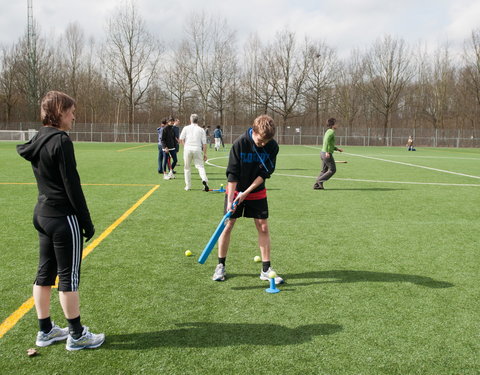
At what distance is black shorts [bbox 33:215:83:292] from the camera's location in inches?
119

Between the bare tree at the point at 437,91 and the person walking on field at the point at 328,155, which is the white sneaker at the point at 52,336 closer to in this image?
the person walking on field at the point at 328,155

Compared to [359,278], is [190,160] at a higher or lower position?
higher

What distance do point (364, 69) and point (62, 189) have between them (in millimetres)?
68061

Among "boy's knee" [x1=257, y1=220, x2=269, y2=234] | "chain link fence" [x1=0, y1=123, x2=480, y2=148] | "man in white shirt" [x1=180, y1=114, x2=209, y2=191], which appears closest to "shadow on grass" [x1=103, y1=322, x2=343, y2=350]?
"boy's knee" [x1=257, y1=220, x2=269, y2=234]

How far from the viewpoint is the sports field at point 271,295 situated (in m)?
3.15

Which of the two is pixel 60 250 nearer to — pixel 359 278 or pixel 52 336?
pixel 52 336

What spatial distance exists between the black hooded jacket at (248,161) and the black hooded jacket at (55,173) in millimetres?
1907

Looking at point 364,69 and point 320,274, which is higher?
point 364,69

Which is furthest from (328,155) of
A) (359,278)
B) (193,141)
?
(359,278)

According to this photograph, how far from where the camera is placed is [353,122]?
2670 inches

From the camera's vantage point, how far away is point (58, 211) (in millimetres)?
3041

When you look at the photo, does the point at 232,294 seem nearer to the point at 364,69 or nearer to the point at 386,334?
the point at 386,334

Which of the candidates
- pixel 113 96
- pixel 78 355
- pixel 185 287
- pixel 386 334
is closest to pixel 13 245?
pixel 185 287

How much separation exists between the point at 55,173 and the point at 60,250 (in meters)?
0.58
